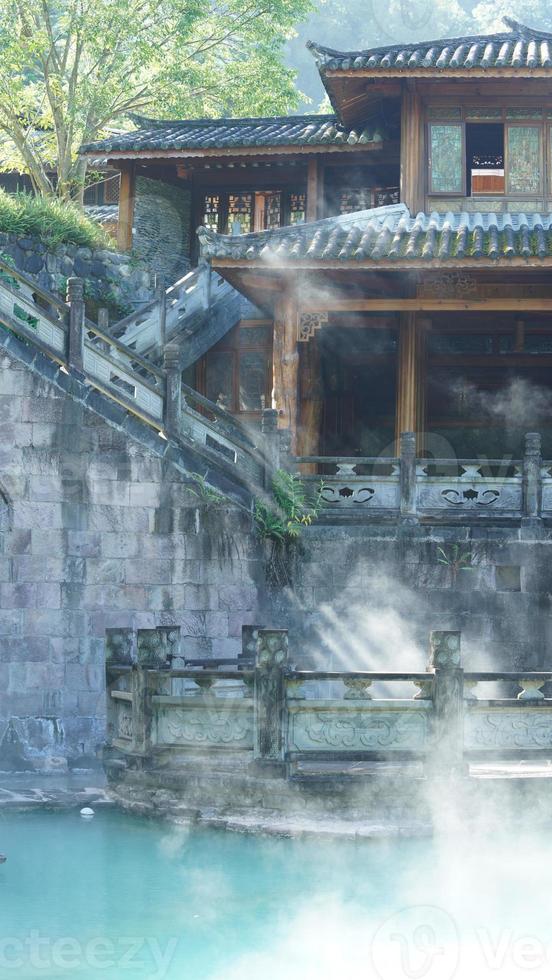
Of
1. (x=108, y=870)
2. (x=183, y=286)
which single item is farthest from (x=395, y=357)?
(x=108, y=870)

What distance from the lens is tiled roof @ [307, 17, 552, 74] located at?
20.9 meters

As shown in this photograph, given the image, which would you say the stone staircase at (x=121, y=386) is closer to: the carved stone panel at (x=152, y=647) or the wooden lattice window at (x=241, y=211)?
the carved stone panel at (x=152, y=647)

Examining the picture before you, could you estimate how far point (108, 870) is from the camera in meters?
12.3

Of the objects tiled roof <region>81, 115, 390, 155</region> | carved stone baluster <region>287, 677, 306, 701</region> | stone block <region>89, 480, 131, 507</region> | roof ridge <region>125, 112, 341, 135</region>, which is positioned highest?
roof ridge <region>125, 112, 341, 135</region>

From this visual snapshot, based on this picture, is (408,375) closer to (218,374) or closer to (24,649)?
(218,374)

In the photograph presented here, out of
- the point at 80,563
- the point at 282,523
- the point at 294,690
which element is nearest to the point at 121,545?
the point at 80,563

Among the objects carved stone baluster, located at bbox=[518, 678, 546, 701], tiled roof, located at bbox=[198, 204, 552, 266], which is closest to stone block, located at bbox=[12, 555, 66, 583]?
tiled roof, located at bbox=[198, 204, 552, 266]

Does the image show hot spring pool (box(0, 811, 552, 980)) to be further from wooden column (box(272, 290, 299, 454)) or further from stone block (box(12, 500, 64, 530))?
wooden column (box(272, 290, 299, 454))

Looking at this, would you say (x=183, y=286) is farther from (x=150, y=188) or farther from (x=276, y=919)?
(x=276, y=919)

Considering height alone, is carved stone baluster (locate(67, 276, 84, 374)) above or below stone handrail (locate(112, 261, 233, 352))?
below

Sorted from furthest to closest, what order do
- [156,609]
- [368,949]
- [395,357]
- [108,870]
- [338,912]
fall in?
[395,357], [156,609], [108,870], [338,912], [368,949]

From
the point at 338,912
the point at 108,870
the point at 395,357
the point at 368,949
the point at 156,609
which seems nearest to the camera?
the point at 368,949

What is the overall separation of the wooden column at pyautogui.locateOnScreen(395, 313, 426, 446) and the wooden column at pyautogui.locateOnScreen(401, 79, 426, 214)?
7.96 feet

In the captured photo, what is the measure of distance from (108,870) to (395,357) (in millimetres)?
13630
